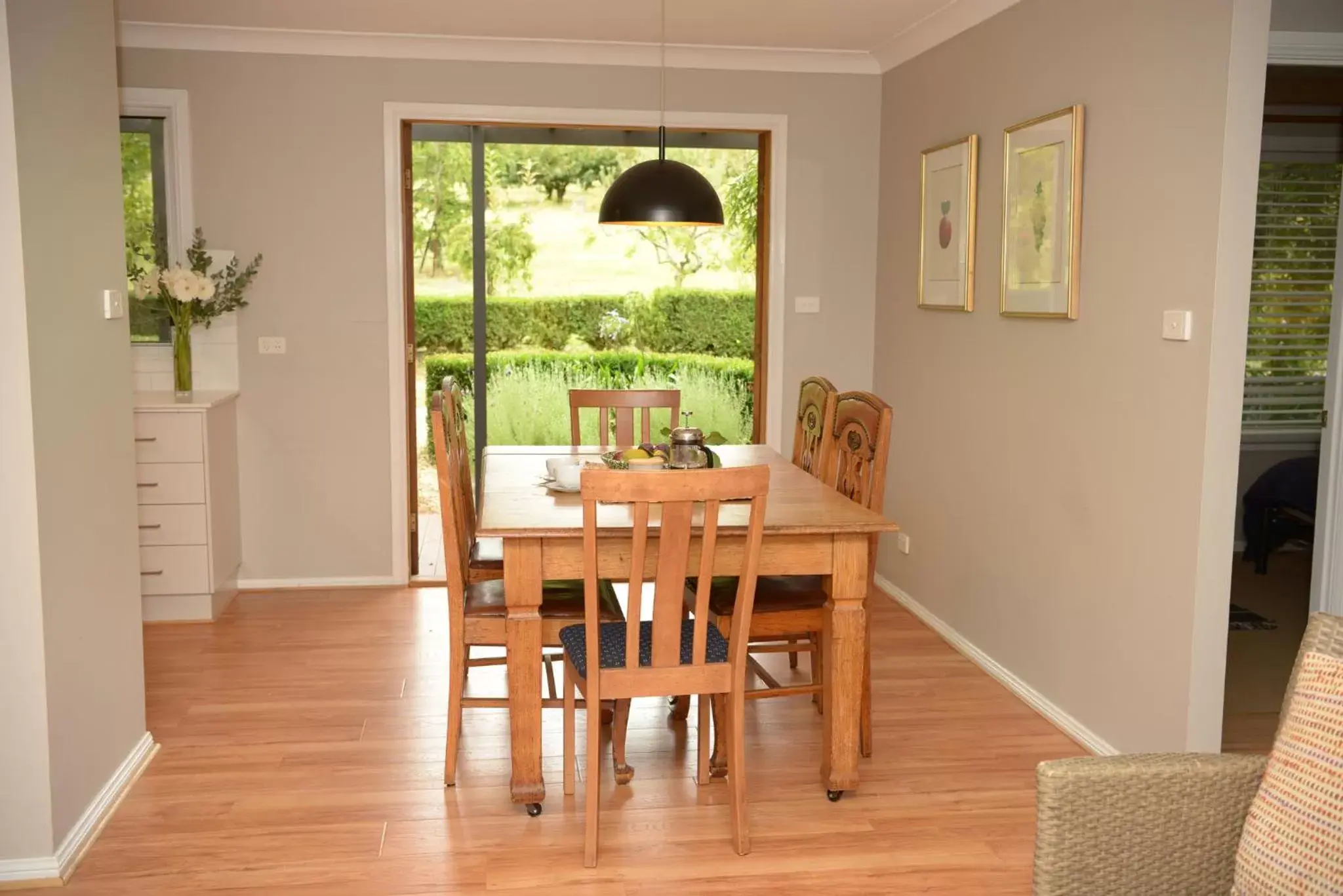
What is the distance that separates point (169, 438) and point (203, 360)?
63cm

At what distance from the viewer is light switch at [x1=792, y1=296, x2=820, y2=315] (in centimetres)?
575

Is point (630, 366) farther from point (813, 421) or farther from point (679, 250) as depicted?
point (813, 421)

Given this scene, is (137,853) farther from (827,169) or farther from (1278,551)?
(1278,551)

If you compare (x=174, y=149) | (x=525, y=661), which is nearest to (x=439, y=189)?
(x=174, y=149)

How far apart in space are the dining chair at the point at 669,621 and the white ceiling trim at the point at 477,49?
3064 mm

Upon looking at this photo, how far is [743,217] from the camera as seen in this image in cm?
698

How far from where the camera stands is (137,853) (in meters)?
2.94

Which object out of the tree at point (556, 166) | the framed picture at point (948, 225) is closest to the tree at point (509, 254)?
the tree at point (556, 166)

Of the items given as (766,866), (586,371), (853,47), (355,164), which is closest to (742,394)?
(586,371)

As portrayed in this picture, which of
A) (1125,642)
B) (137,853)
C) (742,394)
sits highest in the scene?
(742,394)

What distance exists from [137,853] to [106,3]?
2.22 metres

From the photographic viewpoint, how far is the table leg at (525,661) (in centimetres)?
302

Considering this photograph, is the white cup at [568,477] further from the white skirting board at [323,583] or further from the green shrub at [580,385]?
the green shrub at [580,385]

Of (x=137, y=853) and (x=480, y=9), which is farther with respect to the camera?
(x=480, y=9)
